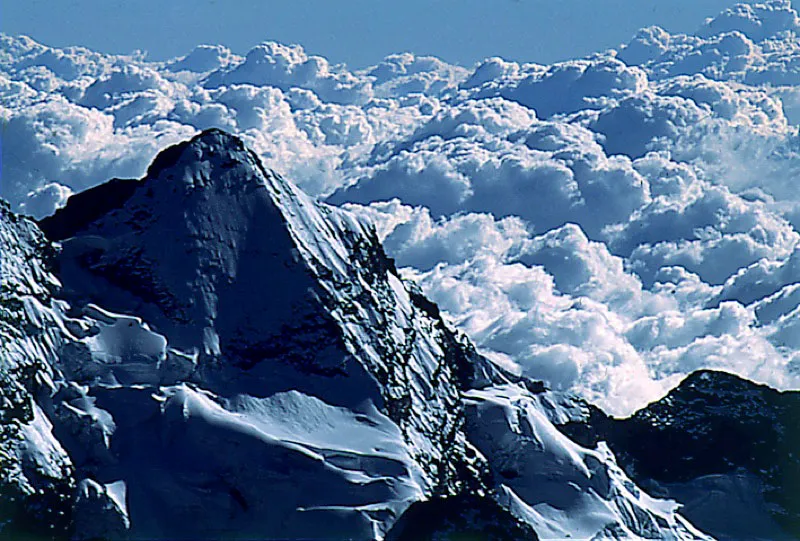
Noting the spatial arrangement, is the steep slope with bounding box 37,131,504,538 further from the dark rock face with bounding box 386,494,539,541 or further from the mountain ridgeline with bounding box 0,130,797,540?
the dark rock face with bounding box 386,494,539,541

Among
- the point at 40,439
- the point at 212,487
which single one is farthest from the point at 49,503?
the point at 212,487

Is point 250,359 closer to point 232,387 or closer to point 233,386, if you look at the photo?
point 233,386

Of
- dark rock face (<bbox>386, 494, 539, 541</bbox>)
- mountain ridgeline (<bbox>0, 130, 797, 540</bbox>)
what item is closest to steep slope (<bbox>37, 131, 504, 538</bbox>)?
mountain ridgeline (<bbox>0, 130, 797, 540</bbox>)

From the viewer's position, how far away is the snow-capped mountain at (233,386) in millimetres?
154375

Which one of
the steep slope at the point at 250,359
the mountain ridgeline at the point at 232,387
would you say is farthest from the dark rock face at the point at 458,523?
the steep slope at the point at 250,359

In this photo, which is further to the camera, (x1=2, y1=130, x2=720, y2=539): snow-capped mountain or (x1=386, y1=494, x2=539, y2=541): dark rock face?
(x1=386, y1=494, x2=539, y2=541): dark rock face

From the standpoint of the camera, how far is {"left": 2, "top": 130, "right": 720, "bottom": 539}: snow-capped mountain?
506ft

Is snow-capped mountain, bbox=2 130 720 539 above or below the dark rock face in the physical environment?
above

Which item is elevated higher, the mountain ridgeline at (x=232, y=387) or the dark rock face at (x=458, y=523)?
the mountain ridgeline at (x=232, y=387)

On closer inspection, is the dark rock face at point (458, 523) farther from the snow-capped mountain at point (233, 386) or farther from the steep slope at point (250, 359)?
the steep slope at point (250, 359)

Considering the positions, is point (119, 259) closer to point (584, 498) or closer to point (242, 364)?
point (242, 364)

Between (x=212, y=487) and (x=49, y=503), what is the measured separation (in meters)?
20.7

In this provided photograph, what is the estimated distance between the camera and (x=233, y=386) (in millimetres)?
165625

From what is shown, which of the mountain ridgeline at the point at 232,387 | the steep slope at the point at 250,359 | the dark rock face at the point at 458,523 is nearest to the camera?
the mountain ridgeline at the point at 232,387
